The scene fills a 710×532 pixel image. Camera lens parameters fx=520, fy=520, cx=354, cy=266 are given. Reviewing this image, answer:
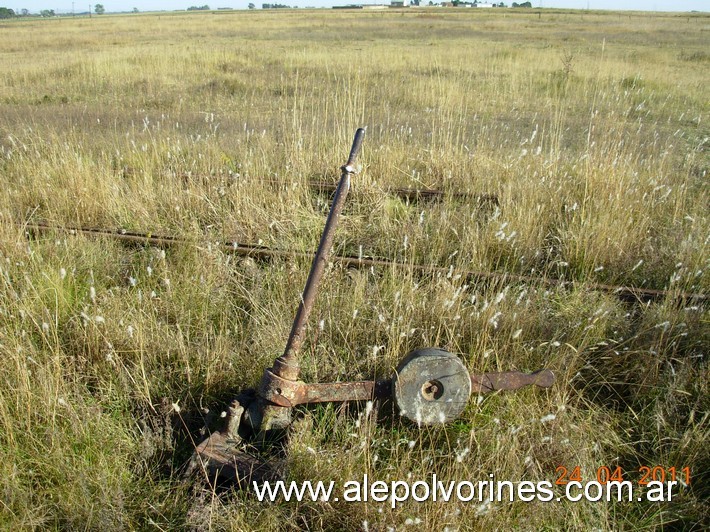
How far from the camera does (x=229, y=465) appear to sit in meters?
2.05

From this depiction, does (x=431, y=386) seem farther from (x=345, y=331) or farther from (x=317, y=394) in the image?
(x=345, y=331)

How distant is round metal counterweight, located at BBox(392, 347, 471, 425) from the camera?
6.99ft

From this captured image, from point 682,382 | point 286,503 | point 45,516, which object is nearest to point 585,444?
point 682,382

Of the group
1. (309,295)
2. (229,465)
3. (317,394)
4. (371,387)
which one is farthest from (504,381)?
(229,465)

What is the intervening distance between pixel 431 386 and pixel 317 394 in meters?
0.49

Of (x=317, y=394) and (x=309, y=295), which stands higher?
(x=309, y=295)

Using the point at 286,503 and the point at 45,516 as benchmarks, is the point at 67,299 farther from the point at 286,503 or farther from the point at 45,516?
the point at 286,503

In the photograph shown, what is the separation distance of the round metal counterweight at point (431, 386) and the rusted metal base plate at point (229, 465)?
1.97 feet

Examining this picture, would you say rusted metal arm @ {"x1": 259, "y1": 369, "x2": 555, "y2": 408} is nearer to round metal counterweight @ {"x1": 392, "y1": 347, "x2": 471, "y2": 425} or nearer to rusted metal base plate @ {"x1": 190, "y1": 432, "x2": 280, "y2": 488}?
round metal counterweight @ {"x1": 392, "y1": 347, "x2": 471, "y2": 425}

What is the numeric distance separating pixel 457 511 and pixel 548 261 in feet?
8.59
